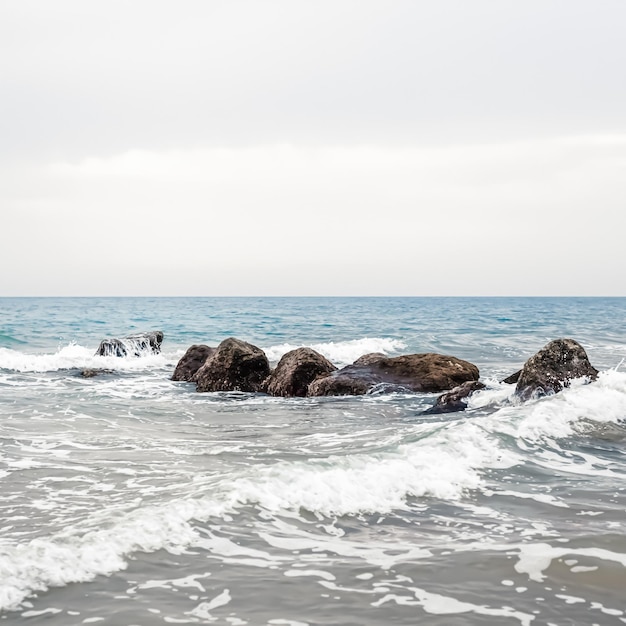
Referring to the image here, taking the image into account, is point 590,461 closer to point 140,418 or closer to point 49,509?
point 49,509

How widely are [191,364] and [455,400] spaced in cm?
779

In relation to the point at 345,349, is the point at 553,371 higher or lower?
higher

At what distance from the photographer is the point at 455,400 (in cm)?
1283

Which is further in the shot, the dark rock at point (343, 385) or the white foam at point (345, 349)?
the white foam at point (345, 349)

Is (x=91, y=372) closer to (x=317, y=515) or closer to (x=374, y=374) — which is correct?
(x=374, y=374)

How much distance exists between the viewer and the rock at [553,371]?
12750mm

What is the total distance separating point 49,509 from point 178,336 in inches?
1157

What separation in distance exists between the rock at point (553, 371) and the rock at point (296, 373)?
4.51 metres

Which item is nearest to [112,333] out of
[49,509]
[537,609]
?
[49,509]

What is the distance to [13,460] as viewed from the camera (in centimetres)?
823

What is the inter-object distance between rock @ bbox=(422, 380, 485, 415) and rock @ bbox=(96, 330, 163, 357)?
12602mm

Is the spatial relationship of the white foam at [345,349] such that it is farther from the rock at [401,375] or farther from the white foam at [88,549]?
the white foam at [88,549]

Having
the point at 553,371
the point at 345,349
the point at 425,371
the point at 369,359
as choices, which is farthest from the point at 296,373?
the point at 345,349

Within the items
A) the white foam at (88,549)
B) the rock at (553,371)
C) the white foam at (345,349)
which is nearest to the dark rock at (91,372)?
the white foam at (345,349)
